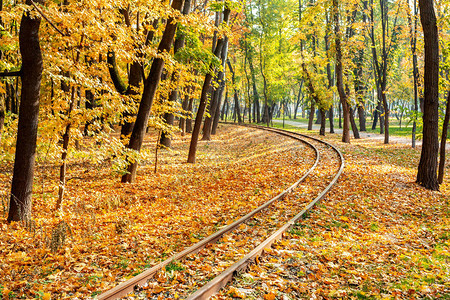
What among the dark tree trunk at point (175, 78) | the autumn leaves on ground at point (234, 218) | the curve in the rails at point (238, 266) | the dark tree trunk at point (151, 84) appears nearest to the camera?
the curve in the rails at point (238, 266)

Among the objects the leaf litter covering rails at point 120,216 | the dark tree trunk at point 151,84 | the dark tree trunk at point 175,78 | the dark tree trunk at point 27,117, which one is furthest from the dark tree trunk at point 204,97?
the dark tree trunk at point 27,117

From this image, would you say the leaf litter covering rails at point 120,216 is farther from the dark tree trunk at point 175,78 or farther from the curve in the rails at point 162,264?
the dark tree trunk at point 175,78

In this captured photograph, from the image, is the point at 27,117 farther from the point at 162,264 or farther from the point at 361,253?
the point at 361,253

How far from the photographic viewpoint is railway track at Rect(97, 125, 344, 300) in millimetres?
4480

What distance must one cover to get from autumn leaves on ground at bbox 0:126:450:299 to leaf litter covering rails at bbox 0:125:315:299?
3 centimetres

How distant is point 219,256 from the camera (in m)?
5.69

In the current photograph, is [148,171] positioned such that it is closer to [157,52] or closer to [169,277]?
[157,52]

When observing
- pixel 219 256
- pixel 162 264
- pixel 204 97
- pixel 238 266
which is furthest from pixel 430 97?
pixel 162 264

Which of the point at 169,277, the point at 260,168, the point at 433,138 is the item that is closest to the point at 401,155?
the point at 433,138

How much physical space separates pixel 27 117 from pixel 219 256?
5.30 meters

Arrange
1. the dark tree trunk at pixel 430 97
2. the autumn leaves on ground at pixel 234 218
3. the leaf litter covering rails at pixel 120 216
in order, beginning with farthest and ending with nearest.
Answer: the dark tree trunk at pixel 430 97 < the leaf litter covering rails at pixel 120 216 < the autumn leaves on ground at pixel 234 218

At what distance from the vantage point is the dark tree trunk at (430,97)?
1038 cm

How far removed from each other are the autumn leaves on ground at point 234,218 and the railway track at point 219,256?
267mm

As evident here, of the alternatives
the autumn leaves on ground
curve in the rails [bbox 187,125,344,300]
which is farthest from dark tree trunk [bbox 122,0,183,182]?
curve in the rails [bbox 187,125,344,300]
